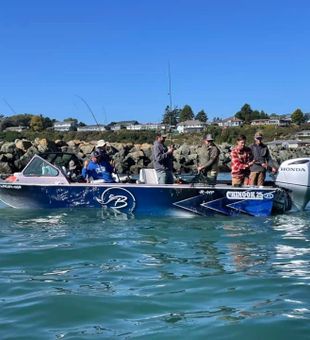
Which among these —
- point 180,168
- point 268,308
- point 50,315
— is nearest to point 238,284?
point 268,308

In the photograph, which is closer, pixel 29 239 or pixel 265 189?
pixel 29 239

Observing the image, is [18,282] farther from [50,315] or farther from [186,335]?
[186,335]

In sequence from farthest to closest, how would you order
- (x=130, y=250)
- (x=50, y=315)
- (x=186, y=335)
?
1. (x=130, y=250)
2. (x=50, y=315)
3. (x=186, y=335)

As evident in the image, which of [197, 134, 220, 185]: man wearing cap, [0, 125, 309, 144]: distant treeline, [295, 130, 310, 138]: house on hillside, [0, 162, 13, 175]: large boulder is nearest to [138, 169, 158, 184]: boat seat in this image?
[197, 134, 220, 185]: man wearing cap

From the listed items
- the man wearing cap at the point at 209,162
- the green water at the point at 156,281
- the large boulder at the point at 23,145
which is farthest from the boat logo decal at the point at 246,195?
the large boulder at the point at 23,145

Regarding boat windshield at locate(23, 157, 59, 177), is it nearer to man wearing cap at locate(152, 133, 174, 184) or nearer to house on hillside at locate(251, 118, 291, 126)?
man wearing cap at locate(152, 133, 174, 184)

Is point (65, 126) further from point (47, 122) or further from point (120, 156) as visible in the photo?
point (120, 156)

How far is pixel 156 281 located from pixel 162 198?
601cm

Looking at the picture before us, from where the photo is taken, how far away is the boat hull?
12.2m

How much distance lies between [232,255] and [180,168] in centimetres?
4437

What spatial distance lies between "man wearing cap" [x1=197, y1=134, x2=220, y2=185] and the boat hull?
0.49 meters

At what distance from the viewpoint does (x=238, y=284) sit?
6344 millimetres

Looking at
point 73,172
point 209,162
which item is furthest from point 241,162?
point 73,172

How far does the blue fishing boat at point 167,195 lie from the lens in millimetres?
12180
